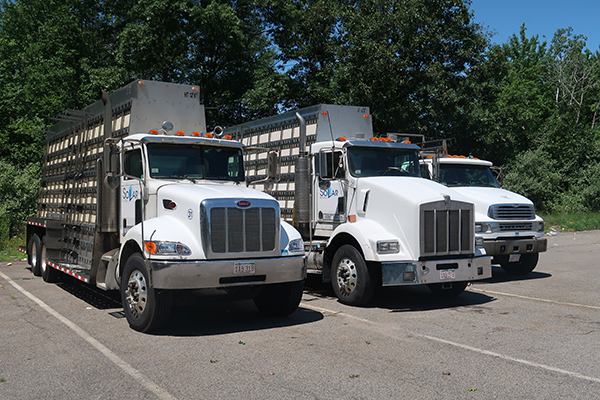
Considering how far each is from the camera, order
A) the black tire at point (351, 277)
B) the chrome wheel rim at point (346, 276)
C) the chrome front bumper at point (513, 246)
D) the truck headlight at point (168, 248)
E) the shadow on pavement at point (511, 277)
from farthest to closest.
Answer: the shadow on pavement at point (511, 277) < the chrome front bumper at point (513, 246) < the chrome wheel rim at point (346, 276) < the black tire at point (351, 277) < the truck headlight at point (168, 248)

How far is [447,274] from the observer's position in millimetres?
9273

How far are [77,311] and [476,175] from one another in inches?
388

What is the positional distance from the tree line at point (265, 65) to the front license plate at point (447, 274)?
16136 mm

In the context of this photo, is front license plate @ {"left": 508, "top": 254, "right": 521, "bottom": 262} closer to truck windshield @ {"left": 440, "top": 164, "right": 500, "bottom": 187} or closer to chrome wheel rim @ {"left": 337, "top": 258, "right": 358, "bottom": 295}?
truck windshield @ {"left": 440, "top": 164, "right": 500, "bottom": 187}

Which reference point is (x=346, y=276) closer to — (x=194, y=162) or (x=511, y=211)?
(x=194, y=162)

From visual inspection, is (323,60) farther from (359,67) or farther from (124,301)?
(124,301)

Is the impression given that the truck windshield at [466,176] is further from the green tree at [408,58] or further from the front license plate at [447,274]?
the green tree at [408,58]

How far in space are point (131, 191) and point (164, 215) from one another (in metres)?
1.19

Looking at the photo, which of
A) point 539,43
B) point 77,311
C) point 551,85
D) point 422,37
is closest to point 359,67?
point 422,37

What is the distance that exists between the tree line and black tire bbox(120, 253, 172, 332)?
14.0 metres

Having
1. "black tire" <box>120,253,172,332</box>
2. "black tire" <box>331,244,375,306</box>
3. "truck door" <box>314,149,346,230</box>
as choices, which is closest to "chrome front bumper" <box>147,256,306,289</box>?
"black tire" <box>120,253,172,332</box>

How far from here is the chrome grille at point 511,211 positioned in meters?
12.7

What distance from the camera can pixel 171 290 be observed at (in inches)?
293

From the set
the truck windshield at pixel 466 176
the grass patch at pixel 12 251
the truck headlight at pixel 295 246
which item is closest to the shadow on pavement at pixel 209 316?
the truck headlight at pixel 295 246
